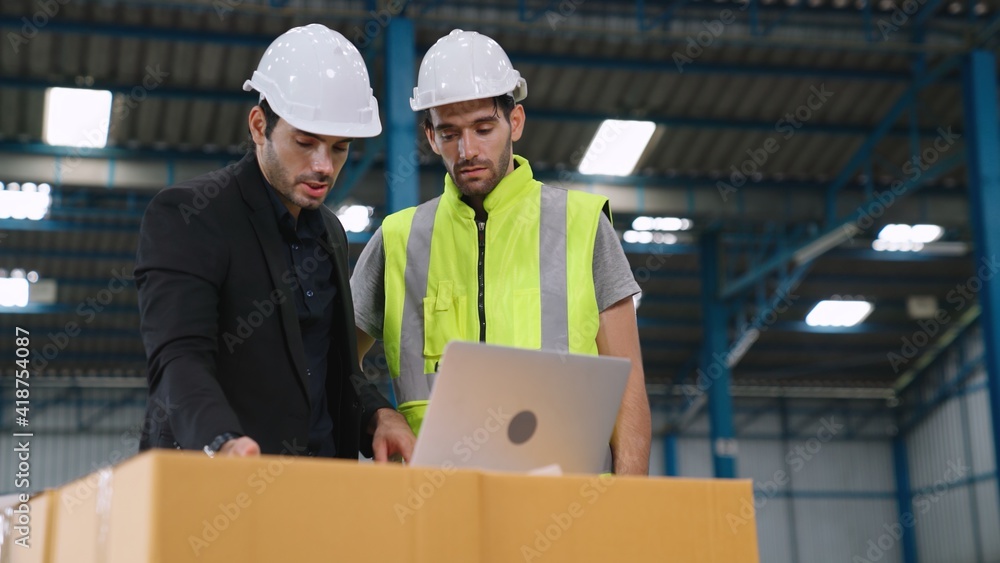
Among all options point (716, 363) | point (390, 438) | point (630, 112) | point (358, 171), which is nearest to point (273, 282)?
point (390, 438)

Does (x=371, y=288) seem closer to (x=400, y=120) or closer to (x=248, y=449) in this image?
(x=248, y=449)

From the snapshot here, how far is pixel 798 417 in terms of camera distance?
2761cm

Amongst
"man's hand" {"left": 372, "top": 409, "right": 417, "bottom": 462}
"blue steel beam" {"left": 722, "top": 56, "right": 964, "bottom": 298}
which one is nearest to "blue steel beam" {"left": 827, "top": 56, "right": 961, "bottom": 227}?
"blue steel beam" {"left": 722, "top": 56, "right": 964, "bottom": 298}

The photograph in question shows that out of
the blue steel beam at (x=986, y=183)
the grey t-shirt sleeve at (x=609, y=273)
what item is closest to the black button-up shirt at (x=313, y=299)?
the grey t-shirt sleeve at (x=609, y=273)

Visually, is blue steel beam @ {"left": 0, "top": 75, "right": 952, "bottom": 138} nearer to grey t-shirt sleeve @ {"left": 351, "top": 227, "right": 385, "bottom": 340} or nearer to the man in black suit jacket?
grey t-shirt sleeve @ {"left": 351, "top": 227, "right": 385, "bottom": 340}

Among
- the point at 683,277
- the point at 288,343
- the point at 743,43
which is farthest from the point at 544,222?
the point at 683,277

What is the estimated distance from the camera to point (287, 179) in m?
2.81

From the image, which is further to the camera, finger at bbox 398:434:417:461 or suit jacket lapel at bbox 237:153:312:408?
finger at bbox 398:434:417:461

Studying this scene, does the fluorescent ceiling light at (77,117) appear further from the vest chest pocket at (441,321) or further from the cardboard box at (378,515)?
the cardboard box at (378,515)

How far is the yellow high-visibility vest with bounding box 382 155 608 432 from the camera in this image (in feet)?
10.7

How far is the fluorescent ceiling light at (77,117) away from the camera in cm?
1448

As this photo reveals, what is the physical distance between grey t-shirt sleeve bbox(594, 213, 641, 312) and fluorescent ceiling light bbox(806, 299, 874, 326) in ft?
66.9

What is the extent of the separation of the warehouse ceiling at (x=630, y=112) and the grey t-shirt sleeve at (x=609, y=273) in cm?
873

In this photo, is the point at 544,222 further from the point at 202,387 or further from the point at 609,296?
the point at 202,387
